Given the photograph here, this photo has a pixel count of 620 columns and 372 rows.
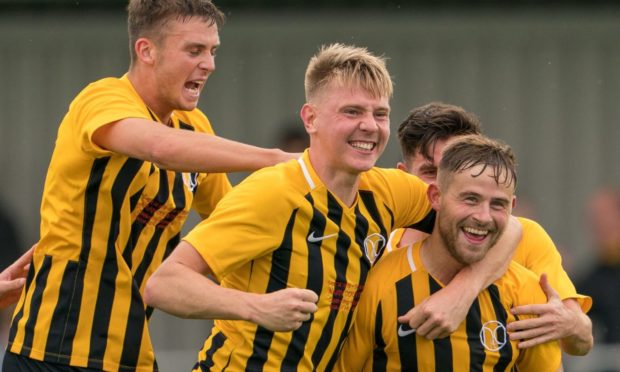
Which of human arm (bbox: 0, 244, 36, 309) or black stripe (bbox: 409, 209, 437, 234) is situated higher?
black stripe (bbox: 409, 209, 437, 234)

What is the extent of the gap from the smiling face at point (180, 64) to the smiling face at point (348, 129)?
0.68 metres

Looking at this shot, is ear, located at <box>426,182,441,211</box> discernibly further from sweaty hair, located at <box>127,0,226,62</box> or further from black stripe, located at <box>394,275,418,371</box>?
sweaty hair, located at <box>127,0,226,62</box>

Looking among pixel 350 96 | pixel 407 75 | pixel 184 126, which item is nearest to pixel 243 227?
pixel 350 96

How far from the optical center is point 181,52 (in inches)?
229

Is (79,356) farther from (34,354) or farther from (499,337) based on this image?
(499,337)

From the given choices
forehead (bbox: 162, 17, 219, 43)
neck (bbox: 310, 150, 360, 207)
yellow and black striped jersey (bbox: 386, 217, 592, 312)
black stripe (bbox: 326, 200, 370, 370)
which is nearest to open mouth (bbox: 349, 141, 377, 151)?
neck (bbox: 310, 150, 360, 207)

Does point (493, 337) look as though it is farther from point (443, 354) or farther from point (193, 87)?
point (193, 87)

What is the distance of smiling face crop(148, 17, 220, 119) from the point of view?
5777mm

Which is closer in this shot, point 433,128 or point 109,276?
point 109,276

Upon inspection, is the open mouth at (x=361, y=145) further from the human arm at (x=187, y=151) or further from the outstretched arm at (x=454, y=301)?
the outstretched arm at (x=454, y=301)

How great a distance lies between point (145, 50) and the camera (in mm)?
5875

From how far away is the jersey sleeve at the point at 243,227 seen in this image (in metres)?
5.02

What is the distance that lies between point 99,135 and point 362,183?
40.2 inches

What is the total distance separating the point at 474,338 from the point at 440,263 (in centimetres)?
32
